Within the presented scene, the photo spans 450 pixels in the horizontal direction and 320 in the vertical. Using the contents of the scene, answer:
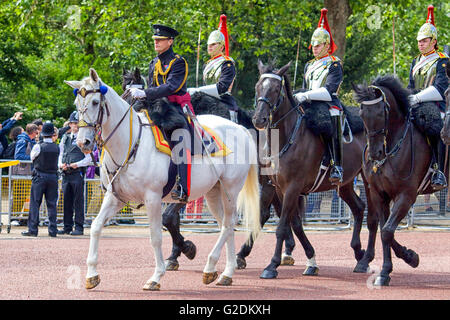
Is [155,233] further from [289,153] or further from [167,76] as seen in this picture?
[289,153]

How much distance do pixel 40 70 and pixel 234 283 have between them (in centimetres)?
2486

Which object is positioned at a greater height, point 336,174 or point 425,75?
point 425,75

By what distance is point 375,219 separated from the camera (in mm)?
10930

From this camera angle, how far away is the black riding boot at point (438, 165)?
9.72 meters

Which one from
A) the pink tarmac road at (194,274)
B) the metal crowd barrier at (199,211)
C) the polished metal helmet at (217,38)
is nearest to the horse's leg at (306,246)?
the pink tarmac road at (194,274)

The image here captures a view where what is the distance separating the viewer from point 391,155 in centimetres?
951

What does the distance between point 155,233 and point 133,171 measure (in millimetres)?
694

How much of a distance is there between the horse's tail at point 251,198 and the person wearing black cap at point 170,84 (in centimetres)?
123

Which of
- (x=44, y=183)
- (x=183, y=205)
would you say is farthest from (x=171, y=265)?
(x=44, y=183)

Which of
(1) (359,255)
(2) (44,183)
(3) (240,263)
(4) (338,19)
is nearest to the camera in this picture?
(3) (240,263)

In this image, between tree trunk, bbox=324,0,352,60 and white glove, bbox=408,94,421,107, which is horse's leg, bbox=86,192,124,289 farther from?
tree trunk, bbox=324,0,352,60

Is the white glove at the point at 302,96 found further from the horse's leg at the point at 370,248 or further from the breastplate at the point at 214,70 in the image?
the horse's leg at the point at 370,248

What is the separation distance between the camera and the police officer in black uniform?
1541 cm
